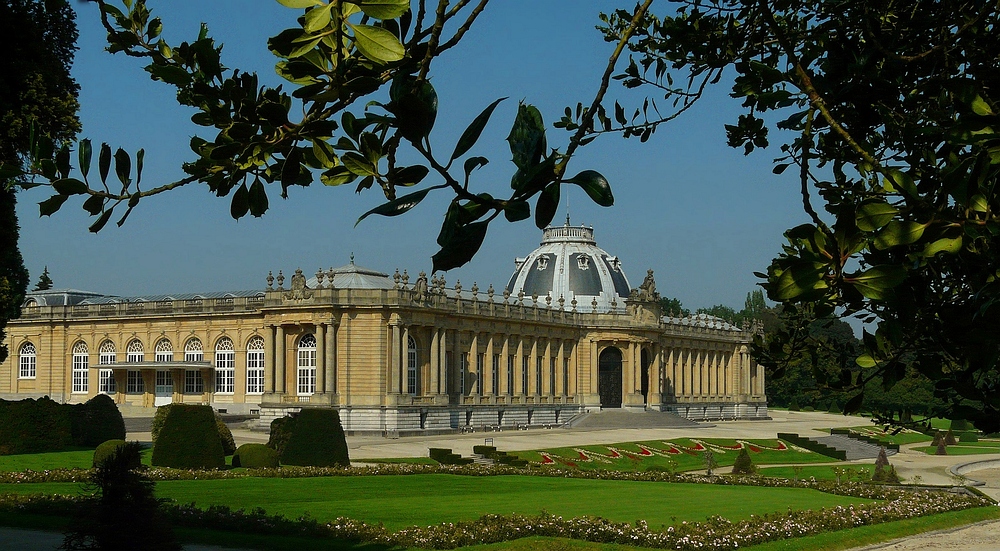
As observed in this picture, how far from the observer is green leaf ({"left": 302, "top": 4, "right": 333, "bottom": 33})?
244 centimetres

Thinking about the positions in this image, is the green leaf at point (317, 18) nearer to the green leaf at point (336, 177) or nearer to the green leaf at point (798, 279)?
the green leaf at point (336, 177)

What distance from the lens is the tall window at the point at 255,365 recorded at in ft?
203

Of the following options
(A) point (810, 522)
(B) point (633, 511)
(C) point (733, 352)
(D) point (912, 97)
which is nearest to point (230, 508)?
(B) point (633, 511)

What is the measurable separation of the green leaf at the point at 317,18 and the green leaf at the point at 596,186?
0.66 metres

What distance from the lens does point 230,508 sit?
73.4ft

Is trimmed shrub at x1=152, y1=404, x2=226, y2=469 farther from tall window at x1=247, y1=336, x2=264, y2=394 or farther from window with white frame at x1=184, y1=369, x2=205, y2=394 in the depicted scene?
window with white frame at x1=184, y1=369, x2=205, y2=394

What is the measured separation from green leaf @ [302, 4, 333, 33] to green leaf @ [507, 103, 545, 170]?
0.51 meters

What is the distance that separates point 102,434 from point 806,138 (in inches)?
1425

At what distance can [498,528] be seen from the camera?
63.6 feet

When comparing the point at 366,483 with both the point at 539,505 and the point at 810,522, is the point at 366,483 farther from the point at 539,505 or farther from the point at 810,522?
the point at 810,522

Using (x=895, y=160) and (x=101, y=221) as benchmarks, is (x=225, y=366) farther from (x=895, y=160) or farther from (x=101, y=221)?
(x=101, y=221)

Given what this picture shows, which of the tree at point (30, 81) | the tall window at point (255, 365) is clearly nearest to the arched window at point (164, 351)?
the tall window at point (255, 365)

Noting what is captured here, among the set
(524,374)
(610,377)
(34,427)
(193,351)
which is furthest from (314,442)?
(610,377)

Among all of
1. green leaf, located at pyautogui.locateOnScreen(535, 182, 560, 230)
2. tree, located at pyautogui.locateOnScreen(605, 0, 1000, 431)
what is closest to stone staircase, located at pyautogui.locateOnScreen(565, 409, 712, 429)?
tree, located at pyautogui.locateOnScreen(605, 0, 1000, 431)
